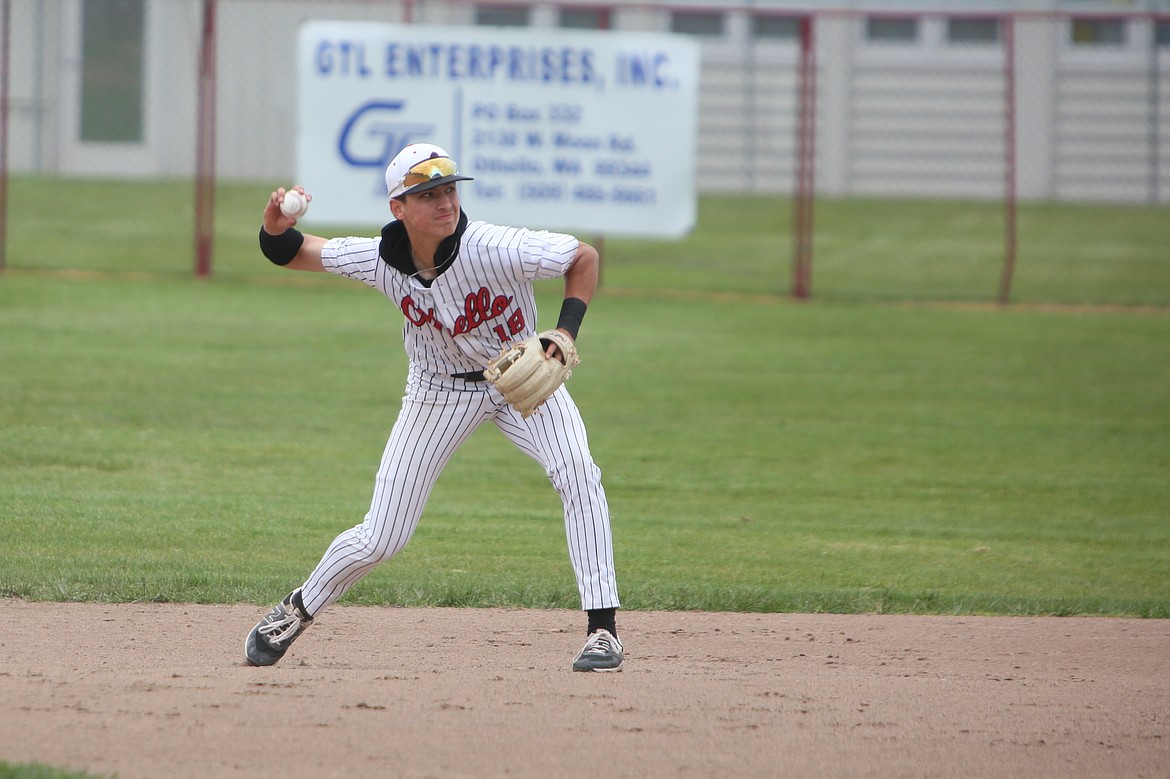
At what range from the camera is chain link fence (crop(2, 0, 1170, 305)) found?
64.0 feet

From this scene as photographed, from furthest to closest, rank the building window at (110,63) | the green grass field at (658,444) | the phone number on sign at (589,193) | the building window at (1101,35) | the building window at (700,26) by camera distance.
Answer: the building window at (700,26) < the building window at (1101,35) < the building window at (110,63) < the phone number on sign at (589,193) < the green grass field at (658,444)

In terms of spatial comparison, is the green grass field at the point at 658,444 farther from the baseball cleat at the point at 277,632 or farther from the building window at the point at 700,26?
the building window at the point at 700,26

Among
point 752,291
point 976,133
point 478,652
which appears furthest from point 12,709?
point 976,133

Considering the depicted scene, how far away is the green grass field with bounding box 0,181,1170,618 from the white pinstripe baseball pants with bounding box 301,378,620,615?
4.09 ft

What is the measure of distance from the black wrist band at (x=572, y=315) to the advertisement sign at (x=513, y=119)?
10022 millimetres

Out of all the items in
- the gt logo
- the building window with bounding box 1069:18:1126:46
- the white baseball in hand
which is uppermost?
the building window with bounding box 1069:18:1126:46

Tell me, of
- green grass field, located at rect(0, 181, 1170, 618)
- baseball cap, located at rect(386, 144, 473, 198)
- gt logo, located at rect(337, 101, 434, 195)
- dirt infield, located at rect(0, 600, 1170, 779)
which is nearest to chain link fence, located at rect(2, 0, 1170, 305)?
green grass field, located at rect(0, 181, 1170, 618)

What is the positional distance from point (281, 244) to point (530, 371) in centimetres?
101

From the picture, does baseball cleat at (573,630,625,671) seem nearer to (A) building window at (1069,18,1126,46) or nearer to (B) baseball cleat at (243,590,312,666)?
(B) baseball cleat at (243,590,312,666)

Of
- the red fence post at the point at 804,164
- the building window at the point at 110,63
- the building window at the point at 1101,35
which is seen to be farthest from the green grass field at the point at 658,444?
the building window at the point at 1101,35

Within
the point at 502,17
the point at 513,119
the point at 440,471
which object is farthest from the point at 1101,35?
the point at 440,471

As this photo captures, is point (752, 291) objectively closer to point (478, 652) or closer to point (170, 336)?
point (170, 336)

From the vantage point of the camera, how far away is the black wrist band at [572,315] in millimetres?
4859

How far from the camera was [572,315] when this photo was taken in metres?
4.90
